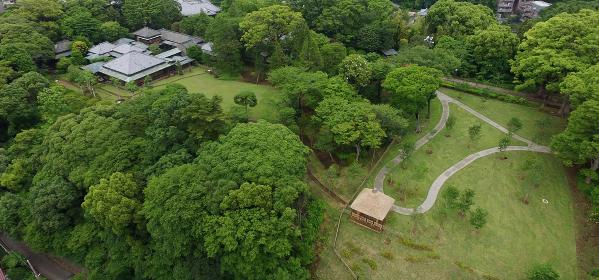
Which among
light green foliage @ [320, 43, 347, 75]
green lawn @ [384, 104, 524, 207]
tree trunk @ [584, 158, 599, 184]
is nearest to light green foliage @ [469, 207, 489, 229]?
green lawn @ [384, 104, 524, 207]

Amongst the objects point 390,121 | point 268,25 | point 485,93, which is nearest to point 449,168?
point 390,121

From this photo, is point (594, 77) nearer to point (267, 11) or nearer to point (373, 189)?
point (373, 189)

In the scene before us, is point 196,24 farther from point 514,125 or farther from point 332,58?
point 514,125

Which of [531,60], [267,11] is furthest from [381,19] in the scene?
[531,60]

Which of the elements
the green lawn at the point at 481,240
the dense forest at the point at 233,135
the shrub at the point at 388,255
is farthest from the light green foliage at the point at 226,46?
the shrub at the point at 388,255

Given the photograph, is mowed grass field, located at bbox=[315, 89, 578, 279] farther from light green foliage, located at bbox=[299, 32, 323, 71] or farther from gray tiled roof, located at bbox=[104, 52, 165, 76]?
gray tiled roof, located at bbox=[104, 52, 165, 76]
